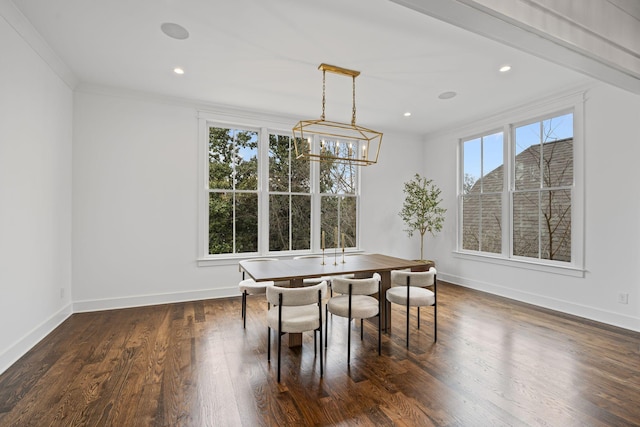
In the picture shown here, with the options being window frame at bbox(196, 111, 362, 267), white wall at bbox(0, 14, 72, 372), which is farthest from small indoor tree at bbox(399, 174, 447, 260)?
white wall at bbox(0, 14, 72, 372)

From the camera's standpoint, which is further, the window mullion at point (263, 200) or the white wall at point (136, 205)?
the window mullion at point (263, 200)

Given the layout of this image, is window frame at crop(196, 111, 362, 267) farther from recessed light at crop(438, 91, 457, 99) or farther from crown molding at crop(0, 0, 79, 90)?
recessed light at crop(438, 91, 457, 99)

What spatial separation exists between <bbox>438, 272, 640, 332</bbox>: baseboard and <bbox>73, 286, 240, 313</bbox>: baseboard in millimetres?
4110

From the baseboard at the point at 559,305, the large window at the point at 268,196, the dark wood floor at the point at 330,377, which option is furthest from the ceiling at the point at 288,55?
the dark wood floor at the point at 330,377

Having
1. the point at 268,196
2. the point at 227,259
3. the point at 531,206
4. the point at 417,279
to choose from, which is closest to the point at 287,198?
the point at 268,196

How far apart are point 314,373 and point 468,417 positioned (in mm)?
1144

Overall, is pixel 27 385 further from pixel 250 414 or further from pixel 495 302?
pixel 495 302

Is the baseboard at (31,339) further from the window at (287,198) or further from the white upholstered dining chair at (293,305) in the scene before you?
the window at (287,198)

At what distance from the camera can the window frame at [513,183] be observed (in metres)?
3.96

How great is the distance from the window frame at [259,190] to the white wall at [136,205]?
0.10 meters

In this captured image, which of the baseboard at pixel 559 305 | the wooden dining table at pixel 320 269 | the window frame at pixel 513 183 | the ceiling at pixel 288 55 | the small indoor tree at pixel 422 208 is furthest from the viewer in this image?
the small indoor tree at pixel 422 208

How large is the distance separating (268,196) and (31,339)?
325 centimetres

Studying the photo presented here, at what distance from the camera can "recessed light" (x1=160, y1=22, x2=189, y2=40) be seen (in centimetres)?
272

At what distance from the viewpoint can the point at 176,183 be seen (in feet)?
14.7
